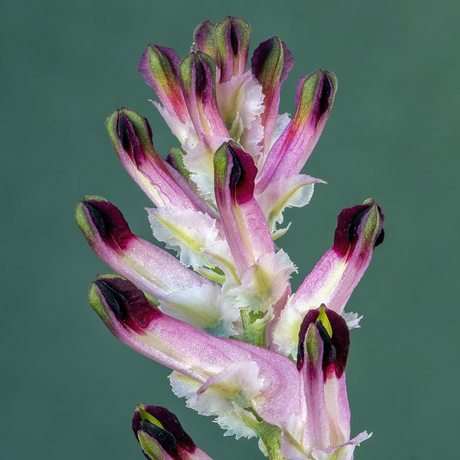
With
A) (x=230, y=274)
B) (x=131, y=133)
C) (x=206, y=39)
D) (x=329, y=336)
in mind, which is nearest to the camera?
(x=329, y=336)

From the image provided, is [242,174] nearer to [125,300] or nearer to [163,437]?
[125,300]

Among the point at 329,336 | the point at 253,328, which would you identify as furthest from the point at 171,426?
the point at 329,336

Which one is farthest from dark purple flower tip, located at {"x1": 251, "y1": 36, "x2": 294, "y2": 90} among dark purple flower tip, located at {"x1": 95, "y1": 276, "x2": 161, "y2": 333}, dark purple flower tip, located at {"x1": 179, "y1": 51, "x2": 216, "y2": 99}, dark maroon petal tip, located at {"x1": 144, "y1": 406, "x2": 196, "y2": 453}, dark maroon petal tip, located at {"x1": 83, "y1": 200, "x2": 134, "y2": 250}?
dark maroon petal tip, located at {"x1": 144, "y1": 406, "x2": 196, "y2": 453}

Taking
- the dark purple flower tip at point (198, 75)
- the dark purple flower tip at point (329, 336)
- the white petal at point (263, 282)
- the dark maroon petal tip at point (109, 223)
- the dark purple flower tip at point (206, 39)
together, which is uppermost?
the dark purple flower tip at point (206, 39)

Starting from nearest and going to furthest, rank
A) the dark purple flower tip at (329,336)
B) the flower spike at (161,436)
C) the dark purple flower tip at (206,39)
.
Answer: the dark purple flower tip at (329,336)
the flower spike at (161,436)
the dark purple flower tip at (206,39)

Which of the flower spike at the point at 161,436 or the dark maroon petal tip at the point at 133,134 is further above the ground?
the dark maroon petal tip at the point at 133,134

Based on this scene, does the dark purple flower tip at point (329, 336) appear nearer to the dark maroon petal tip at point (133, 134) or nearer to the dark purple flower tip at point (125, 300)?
the dark purple flower tip at point (125, 300)

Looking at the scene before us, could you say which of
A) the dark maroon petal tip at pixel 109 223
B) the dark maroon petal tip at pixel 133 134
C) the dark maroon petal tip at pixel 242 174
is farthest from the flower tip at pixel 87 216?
the dark maroon petal tip at pixel 242 174
